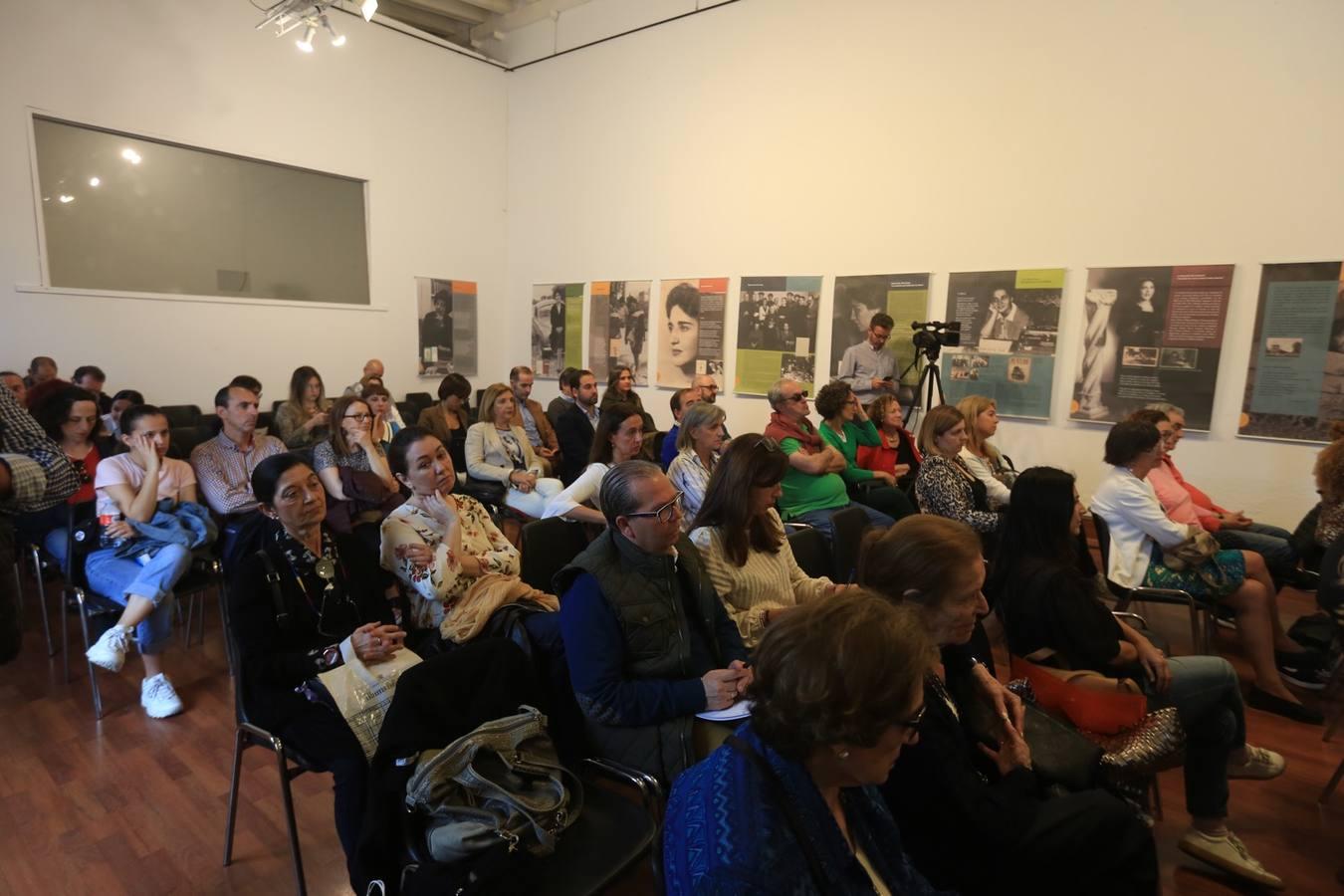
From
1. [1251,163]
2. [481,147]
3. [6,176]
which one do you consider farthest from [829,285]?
[6,176]

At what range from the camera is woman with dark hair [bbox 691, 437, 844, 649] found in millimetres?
2285

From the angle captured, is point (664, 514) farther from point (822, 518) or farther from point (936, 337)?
point (936, 337)

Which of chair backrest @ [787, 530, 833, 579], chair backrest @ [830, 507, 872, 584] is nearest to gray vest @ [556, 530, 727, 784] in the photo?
chair backrest @ [787, 530, 833, 579]

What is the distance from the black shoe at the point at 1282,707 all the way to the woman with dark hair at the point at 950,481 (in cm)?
125

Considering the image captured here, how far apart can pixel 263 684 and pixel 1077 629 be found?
7.35 feet

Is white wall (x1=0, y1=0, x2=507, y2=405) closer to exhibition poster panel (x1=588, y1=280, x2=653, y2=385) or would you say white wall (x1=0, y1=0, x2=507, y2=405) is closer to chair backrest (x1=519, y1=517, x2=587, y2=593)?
exhibition poster panel (x1=588, y1=280, x2=653, y2=385)

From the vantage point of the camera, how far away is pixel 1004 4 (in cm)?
552

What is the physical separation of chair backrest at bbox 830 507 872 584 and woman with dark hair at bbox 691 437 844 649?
80 cm

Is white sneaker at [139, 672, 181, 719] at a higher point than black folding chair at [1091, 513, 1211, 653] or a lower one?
lower

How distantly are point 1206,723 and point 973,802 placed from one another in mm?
1234

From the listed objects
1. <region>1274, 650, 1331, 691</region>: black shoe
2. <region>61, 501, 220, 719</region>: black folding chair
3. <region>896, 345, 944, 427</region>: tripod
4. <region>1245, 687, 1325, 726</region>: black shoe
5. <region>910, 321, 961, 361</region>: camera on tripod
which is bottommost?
<region>1245, 687, 1325, 726</region>: black shoe

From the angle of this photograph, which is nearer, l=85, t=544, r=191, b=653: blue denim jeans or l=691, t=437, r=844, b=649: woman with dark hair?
l=691, t=437, r=844, b=649: woman with dark hair

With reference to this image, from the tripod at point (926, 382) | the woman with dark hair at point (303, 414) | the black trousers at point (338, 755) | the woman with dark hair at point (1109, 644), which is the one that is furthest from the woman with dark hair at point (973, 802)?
the woman with dark hair at point (303, 414)

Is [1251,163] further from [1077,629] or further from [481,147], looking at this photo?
[481,147]
